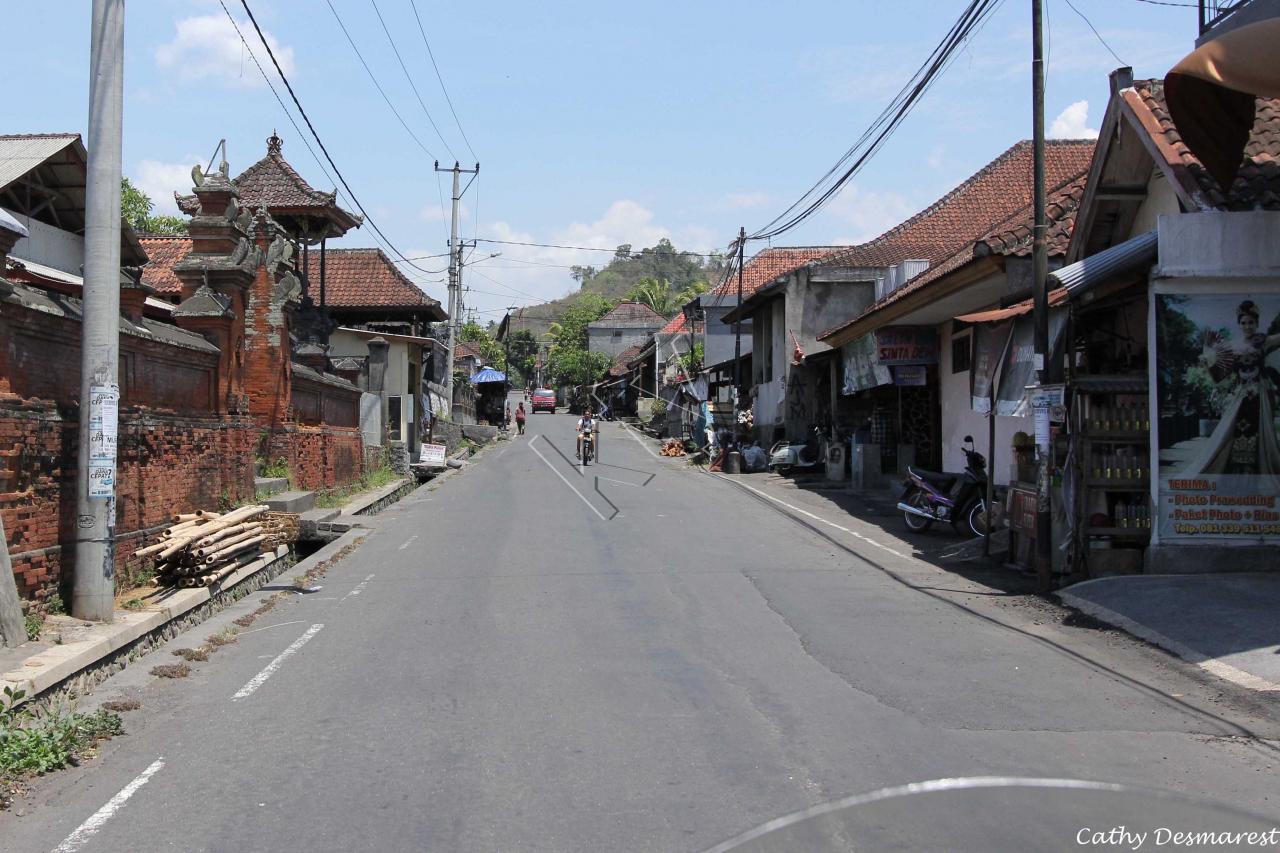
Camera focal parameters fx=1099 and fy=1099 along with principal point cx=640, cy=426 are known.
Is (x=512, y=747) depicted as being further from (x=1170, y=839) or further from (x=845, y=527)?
(x=845, y=527)

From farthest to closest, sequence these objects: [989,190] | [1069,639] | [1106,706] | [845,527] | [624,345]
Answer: [624,345]
[989,190]
[845,527]
[1069,639]
[1106,706]

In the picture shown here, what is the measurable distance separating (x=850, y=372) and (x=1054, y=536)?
1320 centimetres

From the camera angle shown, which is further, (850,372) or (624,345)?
(624,345)

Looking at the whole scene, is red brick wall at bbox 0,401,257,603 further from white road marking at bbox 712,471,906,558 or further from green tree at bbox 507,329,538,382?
green tree at bbox 507,329,538,382

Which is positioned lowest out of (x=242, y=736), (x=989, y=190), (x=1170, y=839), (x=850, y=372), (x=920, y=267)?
(x=242, y=736)

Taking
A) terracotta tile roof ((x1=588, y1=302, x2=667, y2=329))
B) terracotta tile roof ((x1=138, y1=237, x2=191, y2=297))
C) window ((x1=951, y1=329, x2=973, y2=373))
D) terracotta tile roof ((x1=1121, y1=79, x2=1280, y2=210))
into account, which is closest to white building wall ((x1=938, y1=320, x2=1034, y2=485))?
window ((x1=951, y1=329, x2=973, y2=373))

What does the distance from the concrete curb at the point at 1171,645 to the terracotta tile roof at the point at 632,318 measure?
8719 cm

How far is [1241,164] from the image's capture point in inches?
456

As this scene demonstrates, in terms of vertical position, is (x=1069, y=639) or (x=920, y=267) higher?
(x=920, y=267)

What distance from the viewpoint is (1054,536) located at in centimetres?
1258

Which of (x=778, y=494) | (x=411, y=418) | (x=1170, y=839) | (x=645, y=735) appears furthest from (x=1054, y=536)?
(x=411, y=418)

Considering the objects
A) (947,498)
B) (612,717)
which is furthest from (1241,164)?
(612,717)

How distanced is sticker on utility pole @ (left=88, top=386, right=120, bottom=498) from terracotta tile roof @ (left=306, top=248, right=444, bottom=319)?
1130 inches

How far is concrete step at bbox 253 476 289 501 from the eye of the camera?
17.6 metres
